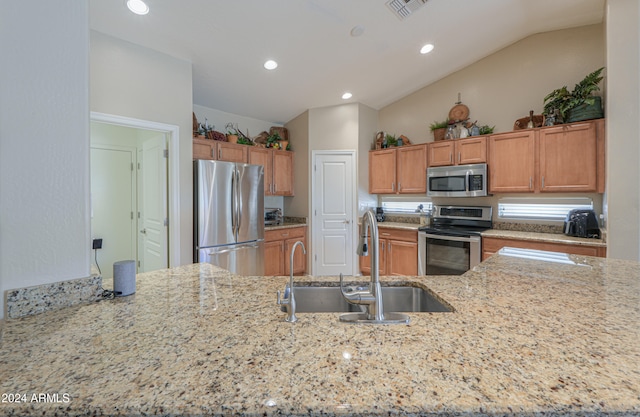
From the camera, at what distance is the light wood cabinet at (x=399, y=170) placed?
161 inches

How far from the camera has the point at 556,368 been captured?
67 cm

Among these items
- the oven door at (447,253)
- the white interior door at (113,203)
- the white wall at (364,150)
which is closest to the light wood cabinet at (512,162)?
the oven door at (447,253)

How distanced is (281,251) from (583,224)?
142 inches

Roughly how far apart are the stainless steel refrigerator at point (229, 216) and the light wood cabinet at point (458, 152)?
244 centimetres

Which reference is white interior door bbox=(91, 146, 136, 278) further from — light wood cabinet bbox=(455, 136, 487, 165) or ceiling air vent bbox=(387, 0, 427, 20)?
light wood cabinet bbox=(455, 136, 487, 165)

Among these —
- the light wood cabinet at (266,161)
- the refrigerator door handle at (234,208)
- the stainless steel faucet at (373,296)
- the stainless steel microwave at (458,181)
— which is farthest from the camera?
the light wood cabinet at (266,161)

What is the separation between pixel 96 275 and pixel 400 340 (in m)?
1.19

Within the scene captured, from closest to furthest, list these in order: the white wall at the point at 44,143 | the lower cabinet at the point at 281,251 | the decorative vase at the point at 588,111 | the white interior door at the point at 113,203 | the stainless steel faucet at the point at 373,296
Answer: the white wall at the point at 44,143
the stainless steel faucet at the point at 373,296
the decorative vase at the point at 588,111
the white interior door at the point at 113,203
the lower cabinet at the point at 281,251

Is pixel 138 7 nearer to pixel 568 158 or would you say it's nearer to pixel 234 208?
pixel 234 208

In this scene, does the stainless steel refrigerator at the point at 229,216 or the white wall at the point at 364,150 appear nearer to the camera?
the stainless steel refrigerator at the point at 229,216

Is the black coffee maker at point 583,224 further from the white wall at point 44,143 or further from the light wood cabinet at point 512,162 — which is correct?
the white wall at point 44,143

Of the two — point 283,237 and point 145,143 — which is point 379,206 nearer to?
point 283,237

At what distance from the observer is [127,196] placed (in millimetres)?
Answer: 4012

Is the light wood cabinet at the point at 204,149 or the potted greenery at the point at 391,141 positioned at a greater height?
the potted greenery at the point at 391,141
